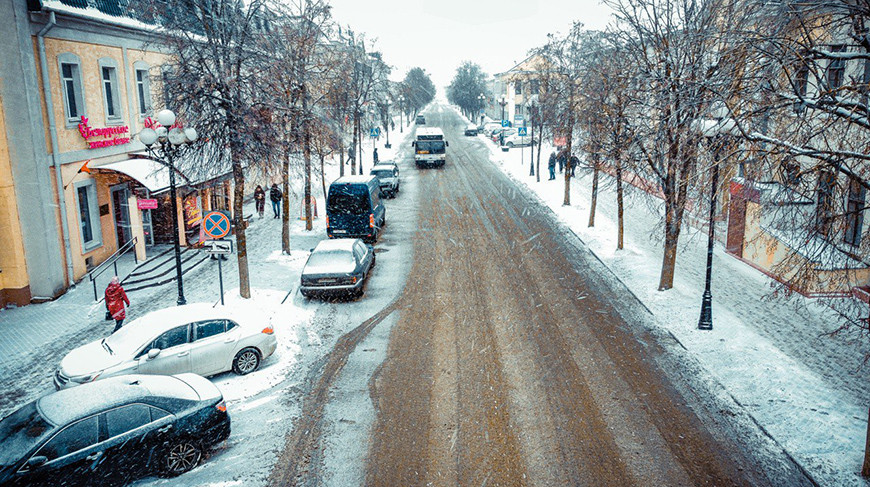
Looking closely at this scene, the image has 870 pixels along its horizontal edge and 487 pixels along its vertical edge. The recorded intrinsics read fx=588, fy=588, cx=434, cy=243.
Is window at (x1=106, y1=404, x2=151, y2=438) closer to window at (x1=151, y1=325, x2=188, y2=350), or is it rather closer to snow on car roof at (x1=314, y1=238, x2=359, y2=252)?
window at (x1=151, y1=325, x2=188, y2=350)

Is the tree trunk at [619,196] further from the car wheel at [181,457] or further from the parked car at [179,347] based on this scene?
the car wheel at [181,457]

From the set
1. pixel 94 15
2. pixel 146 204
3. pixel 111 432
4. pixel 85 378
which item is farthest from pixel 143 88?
pixel 111 432

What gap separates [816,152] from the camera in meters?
7.93

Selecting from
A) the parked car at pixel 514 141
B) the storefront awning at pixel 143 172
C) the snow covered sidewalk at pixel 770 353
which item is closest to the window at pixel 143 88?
the storefront awning at pixel 143 172

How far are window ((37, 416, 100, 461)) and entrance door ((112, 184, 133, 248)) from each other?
1400 cm

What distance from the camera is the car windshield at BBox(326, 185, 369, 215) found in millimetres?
21109

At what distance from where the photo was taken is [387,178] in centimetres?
3195

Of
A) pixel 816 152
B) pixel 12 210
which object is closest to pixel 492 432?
pixel 816 152

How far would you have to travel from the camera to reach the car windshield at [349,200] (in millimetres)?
21109

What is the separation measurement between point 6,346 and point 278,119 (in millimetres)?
8586

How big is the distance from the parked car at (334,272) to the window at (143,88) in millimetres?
9433

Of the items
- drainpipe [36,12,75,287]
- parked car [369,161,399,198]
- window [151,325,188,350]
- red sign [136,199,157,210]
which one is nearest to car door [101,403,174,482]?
window [151,325,188,350]

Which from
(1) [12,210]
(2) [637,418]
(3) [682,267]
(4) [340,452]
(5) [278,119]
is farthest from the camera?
(3) [682,267]

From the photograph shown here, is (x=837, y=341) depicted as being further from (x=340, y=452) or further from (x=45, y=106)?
(x=45, y=106)
